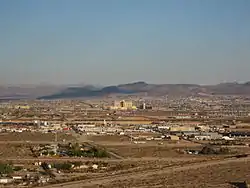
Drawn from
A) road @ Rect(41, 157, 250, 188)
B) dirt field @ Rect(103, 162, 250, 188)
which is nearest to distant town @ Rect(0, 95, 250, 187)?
road @ Rect(41, 157, 250, 188)

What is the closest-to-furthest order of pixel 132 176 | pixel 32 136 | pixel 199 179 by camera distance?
pixel 199 179 < pixel 132 176 < pixel 32 136

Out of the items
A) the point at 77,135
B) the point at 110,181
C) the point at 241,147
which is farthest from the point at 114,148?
the point at 110,181

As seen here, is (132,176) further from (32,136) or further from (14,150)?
(32,136)

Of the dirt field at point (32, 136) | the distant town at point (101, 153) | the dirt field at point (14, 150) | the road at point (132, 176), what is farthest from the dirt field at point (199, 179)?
the dirt field at point (32, 136)

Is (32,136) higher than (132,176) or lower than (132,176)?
lower

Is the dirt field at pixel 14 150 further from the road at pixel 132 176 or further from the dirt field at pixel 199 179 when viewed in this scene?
the dirt field at pixel 199 179

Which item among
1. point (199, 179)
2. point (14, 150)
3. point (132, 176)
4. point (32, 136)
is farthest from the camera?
point (32, 136)

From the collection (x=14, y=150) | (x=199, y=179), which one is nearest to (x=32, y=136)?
(x=14, y=150)

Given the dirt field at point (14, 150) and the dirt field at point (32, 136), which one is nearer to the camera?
the dirt field at point (14, 150)

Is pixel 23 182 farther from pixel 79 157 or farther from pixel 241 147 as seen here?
pixel 241 147
